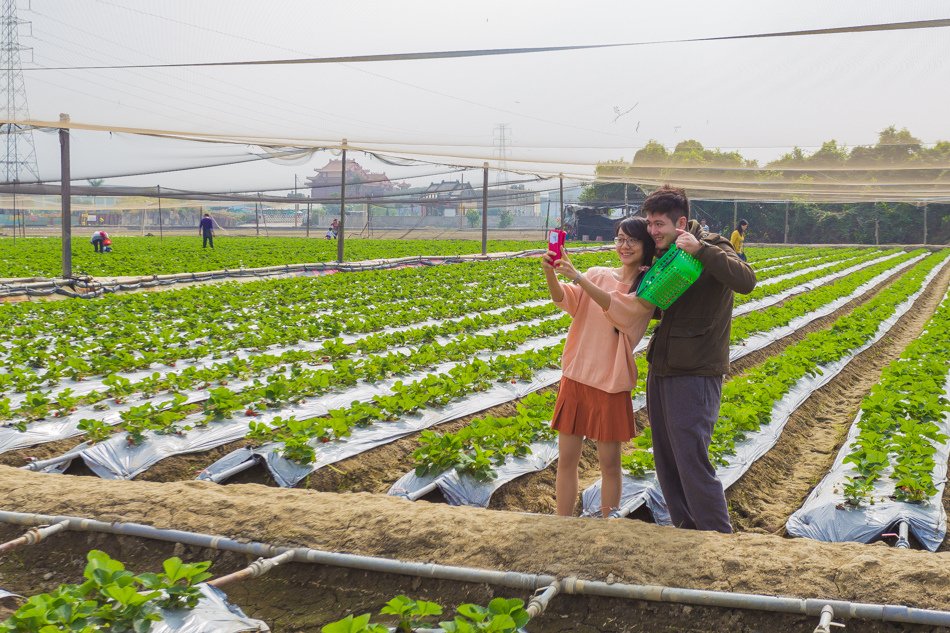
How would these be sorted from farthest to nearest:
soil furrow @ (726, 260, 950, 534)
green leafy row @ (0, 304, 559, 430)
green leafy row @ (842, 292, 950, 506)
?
green leafy row @ (0, 304, 559, 430) < soil furrow @ (726, 260, 950, 534) < green leafy row @ (842, 292, 950, 506)

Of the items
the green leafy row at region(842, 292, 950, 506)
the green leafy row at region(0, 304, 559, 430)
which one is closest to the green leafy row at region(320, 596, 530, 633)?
the green leafy row at region(842, 292, 950, 506)

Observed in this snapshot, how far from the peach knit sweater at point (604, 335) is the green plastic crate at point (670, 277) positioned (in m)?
0.19

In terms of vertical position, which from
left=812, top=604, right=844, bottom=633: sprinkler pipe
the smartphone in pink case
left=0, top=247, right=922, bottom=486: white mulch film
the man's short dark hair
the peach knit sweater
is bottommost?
left=0, top=247, right=922, bottom=486: white mulch film

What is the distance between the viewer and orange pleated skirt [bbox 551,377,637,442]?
4.14 metres

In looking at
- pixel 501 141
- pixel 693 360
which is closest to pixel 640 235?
pixel 693 360

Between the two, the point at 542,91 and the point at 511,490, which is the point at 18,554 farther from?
the point at 542,91

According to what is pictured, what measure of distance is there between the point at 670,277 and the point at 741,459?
2.46m

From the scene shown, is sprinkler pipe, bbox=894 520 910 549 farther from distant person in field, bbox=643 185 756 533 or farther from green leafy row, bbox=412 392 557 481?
green leafy row, bbox=412 392 557 481

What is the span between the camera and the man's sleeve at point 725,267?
3.68 meters

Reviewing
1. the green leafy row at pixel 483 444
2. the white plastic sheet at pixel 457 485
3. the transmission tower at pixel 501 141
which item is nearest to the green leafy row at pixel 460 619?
the white plastic sheet at pixel 457 485

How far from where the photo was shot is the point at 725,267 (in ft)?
12.1

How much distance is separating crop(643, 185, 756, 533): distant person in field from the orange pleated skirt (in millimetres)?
240

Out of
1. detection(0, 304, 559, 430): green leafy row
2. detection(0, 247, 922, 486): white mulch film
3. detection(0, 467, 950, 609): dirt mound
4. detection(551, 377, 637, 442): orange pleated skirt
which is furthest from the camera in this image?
detection(0, 304, 559, 430): green leafy row

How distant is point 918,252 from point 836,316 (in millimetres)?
24015
